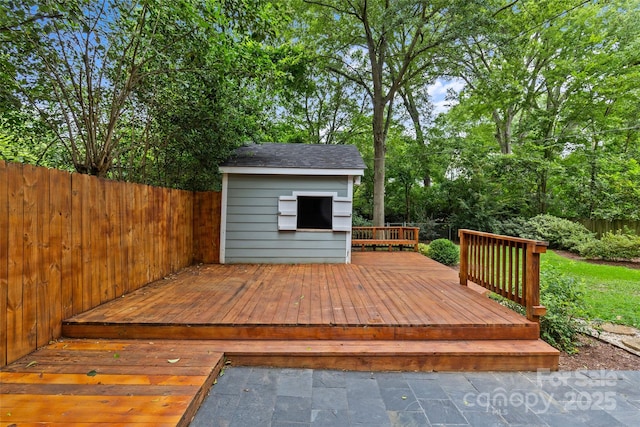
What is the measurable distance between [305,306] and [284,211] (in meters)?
2.72

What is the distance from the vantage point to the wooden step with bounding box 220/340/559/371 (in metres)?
2.22

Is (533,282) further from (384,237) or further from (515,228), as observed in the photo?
(515,228)

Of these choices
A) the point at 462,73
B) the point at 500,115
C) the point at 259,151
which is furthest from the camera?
the point at 500,115

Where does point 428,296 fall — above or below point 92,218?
below

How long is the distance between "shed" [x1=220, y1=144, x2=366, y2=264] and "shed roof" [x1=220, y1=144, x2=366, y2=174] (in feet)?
0.06

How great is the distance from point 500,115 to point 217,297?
1599cm

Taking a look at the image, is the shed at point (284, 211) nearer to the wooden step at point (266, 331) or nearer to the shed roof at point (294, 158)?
the shed roof at point (294, 158)

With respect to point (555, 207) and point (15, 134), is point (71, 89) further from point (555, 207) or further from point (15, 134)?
point (555, 207)

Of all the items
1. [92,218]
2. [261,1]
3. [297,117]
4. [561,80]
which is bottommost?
[92,218]

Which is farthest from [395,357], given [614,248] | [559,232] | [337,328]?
[559,232]

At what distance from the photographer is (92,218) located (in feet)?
9.11

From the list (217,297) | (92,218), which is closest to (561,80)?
(217,297)

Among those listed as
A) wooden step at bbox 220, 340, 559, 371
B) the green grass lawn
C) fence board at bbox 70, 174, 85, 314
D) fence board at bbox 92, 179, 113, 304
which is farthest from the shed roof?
wooden step at bbox 220, 340, 559, 371

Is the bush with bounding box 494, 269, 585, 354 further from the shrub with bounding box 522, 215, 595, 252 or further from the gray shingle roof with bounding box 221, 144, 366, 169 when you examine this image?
the shrub with bounding box 522, 215, 595, 252
